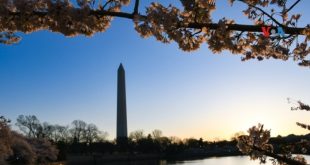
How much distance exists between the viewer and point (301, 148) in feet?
13.0

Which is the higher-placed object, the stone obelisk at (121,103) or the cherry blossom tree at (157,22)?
the stone obelisk at (121,103)

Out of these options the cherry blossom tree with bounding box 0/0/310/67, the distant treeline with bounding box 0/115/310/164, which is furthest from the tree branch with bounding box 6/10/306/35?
the distant treeline with bounding box 0/115/310/164

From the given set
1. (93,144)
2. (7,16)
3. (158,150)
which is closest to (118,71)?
(93,144)

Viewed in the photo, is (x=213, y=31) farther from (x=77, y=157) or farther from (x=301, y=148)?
(x=77, y=157)

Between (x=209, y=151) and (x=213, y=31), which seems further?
(x=209, y=151)

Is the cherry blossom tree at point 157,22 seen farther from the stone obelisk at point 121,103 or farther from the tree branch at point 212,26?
the stone obelisk at point 121,103

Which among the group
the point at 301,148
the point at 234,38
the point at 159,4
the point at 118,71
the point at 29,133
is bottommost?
the point at 301,148

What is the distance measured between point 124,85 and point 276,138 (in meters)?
81.1

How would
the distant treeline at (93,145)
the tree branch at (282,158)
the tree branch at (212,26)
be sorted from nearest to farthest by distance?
1. the tree branch at (282,158)
2. the tree branch at (212,26)
3. the distant treeline at (93,145)

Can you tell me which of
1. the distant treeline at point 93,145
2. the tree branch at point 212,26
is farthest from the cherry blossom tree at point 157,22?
the distant treeline at point 93,145

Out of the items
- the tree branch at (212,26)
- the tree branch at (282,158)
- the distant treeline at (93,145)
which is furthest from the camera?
the distant treeline at (93,145)

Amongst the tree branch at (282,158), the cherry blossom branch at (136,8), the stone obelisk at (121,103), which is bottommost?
the tree branch at (282,158)

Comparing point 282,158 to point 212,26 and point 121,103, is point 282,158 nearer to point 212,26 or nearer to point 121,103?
point 212,26

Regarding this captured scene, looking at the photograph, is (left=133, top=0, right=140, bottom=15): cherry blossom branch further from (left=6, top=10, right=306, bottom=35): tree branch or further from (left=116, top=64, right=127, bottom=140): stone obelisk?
(left=116, top=64, right=127, bottom=140): stone obelisk
